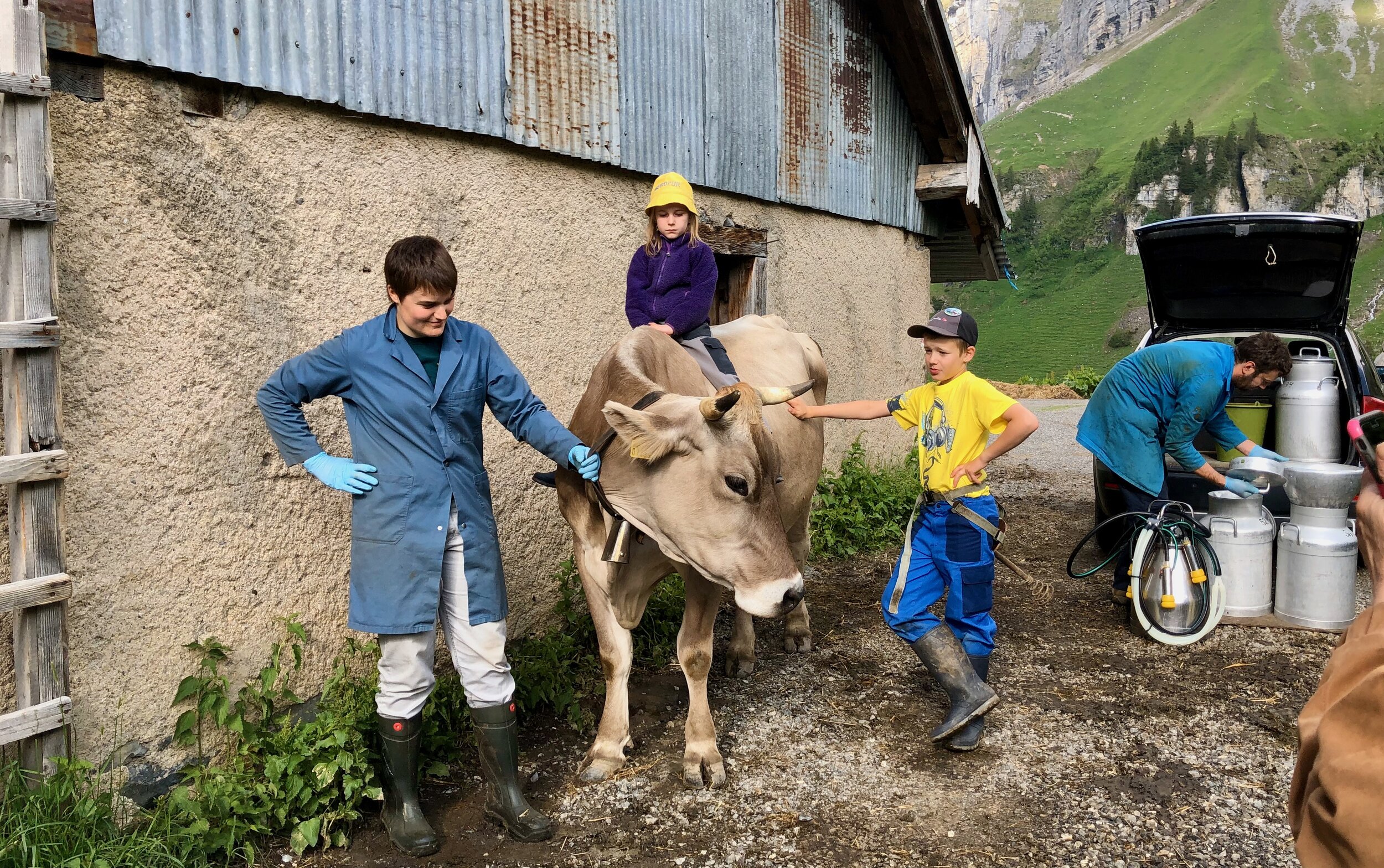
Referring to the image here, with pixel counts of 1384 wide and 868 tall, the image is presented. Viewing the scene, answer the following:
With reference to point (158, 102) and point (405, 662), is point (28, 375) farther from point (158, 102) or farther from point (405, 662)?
point (405, 662)

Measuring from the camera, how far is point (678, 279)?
14.8 ft

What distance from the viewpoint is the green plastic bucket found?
6.52 meters

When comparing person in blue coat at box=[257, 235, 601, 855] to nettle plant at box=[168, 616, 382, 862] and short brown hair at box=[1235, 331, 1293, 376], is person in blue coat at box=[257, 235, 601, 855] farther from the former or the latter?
short brown hair at box=[1235, 331, 1293, 376]

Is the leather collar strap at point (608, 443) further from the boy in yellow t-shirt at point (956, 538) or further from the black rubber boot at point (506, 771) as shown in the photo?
the boy in yellow t-shirt at point (956, 538)

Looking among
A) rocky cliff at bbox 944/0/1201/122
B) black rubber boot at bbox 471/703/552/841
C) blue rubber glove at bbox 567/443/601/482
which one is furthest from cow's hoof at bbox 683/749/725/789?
rocky cliff at bbox 944/0/1201/122

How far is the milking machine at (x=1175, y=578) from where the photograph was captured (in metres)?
4.98

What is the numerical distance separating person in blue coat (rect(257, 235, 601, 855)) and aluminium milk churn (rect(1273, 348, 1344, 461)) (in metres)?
4.79

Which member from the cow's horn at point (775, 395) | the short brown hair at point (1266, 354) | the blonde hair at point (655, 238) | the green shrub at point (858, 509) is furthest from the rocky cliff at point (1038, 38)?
the cow's horn at point (775, 395)

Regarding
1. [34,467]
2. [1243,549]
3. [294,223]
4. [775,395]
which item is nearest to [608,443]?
[775,395]

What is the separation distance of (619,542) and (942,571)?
4.57 feet

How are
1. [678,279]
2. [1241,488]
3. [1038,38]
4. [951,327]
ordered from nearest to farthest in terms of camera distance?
1. [951,327]
2. [678,279]
3. [1241,488]
4. [1038,38]

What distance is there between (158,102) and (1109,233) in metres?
83.5

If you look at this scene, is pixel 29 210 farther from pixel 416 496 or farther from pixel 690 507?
pixel 690 507

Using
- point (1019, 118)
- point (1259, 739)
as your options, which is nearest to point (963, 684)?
point (1259, 739)
